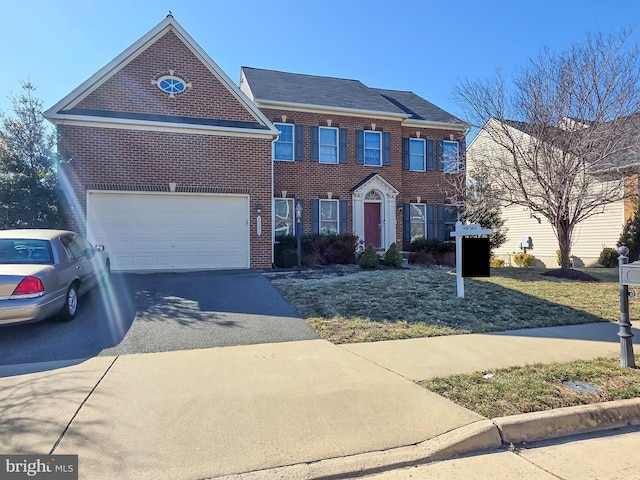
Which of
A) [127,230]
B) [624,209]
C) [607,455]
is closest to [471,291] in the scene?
[607,455]

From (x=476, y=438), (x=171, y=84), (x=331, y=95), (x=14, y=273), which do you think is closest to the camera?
(x=476, y=438)

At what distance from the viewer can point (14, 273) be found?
18.9 ft

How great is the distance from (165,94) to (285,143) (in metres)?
5.23

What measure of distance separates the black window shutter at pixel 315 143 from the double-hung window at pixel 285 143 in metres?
0.85

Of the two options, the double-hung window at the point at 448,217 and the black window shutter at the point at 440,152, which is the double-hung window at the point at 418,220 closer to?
the double-hung window at the point at 448,217

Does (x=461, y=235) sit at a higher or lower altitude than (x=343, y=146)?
lower

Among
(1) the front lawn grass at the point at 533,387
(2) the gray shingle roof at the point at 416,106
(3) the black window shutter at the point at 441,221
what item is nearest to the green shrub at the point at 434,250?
(3) the black window shutter at the point at 441,221

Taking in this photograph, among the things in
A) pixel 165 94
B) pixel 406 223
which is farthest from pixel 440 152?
pixel 165 94

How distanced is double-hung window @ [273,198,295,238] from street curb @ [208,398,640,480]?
1288 cm

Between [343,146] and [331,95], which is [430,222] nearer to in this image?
[343,146]

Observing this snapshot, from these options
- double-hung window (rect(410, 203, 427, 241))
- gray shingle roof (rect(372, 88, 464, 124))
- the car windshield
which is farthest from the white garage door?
gray shingle roof (rect(372, 88, 464, 124))

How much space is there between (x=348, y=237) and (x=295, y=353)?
9.47 meters

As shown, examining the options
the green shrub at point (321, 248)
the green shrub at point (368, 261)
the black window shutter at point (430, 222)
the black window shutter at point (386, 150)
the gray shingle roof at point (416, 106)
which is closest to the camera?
the green shrub at point (368, 261)

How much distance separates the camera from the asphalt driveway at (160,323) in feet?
18.8
